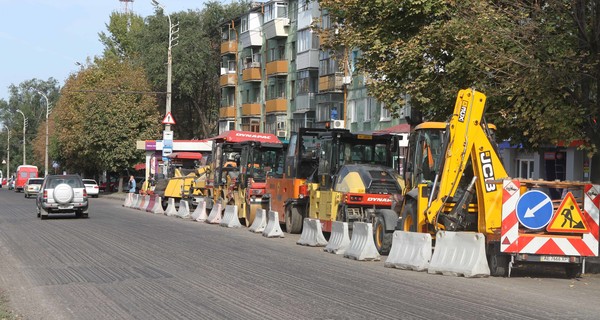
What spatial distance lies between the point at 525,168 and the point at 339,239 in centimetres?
1853

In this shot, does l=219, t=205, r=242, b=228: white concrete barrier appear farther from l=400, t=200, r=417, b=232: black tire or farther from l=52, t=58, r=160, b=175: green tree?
l=52, t=58, r=160, b=175: green tree

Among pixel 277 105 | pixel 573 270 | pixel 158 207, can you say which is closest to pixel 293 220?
pixel 573 270

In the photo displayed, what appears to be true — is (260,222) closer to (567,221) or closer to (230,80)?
(567,221)

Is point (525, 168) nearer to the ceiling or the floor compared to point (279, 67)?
nearer to the floor

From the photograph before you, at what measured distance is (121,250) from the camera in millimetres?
19641

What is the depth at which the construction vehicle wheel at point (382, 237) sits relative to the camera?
1975 centimetres

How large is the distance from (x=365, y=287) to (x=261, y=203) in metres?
17.1

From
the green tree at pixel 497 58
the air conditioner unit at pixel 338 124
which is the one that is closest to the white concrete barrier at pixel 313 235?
the green tree at pixel 497 58

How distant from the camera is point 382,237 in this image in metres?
19.9

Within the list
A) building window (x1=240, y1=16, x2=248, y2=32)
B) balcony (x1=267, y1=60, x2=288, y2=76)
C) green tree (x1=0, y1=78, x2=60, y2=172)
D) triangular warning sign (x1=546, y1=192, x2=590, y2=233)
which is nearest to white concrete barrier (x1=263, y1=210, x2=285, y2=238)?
triangular warning sign (x1=546, y1=192, x2=590, y2=233)

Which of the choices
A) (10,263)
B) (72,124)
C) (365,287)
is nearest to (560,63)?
(365,287)

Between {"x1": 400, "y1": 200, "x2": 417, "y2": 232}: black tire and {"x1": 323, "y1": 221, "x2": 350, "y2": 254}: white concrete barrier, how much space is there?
1373 mm

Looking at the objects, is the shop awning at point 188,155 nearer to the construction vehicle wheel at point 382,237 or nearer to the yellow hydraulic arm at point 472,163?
the construction vehicle wheel at point 382,237

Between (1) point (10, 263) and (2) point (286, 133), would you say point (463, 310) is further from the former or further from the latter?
(2) point (286, 133)
